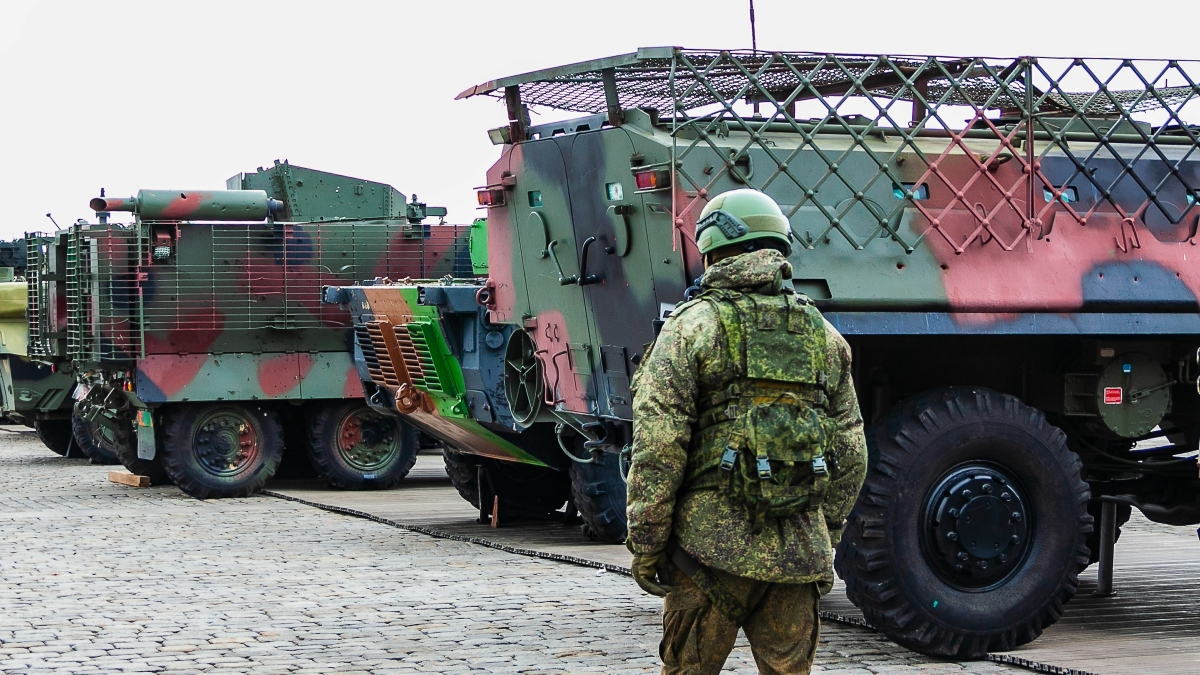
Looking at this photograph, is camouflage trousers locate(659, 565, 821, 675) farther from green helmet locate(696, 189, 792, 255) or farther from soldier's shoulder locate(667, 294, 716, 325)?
green helmet locate(696, 189, 792, 255)

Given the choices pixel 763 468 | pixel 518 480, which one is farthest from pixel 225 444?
pixel 763 468

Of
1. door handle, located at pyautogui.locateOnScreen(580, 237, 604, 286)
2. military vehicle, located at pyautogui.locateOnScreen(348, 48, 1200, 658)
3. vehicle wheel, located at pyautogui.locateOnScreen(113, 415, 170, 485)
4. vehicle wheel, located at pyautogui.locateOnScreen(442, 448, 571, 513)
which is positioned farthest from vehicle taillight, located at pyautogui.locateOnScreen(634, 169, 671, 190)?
vehicle wheel, located at pyautogui.locateOnScreen(113, 415, 170, 485)

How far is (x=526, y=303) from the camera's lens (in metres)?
9.27

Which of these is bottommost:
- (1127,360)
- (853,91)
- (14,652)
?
(14,652)

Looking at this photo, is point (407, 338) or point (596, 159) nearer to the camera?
point (596, 159)

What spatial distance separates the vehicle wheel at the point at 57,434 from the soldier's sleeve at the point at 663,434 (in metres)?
16.9

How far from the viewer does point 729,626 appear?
14.8ft

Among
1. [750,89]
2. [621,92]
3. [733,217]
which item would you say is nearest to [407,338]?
[621,92]

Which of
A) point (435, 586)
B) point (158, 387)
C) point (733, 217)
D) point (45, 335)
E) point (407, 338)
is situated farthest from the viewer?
point (45, 335)

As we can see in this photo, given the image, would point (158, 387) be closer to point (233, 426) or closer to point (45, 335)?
point (233, 426)

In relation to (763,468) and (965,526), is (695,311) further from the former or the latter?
(965,526)

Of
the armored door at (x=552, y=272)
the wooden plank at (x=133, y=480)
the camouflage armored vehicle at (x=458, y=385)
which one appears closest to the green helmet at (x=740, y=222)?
the armored door at (x=552, y=272)

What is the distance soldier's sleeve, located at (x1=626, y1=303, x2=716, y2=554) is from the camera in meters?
4.31

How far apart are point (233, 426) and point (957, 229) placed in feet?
Answer: 29.6
